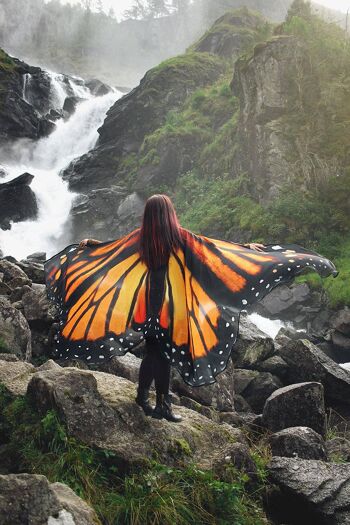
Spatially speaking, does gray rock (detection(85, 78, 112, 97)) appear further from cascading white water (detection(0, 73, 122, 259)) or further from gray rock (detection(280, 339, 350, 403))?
gray rock (detection(280, 339, 350, 403))

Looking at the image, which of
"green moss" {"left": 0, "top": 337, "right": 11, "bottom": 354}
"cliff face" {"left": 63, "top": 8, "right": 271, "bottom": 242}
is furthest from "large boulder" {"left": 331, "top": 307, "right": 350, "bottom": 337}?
"cliff face" {"left": 63, "top": 8, "right": 271, "bottom": 242}

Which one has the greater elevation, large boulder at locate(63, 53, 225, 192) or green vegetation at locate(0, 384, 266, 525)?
large boulder at locate(63, 53, 225, 192)

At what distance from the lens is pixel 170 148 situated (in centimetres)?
2716

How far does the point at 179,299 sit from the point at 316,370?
527cm

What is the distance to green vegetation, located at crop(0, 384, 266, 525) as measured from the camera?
9.31ft

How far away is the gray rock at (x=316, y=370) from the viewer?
765 centimetres

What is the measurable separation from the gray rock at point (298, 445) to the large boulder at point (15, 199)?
76.6ft

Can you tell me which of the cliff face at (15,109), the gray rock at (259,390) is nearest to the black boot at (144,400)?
the gray rock at (259,390)

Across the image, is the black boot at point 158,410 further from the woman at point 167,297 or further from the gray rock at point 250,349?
the gray rock at point 250,349

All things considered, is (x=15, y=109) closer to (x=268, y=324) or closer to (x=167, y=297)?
(x=268, y=324)

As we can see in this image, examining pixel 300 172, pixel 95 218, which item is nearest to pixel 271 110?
pixel 300 172

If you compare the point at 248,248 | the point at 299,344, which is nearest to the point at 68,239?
the point at 299,344

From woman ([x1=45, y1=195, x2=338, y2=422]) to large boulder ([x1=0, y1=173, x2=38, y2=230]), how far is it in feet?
75.2

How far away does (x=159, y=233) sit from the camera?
358cm
